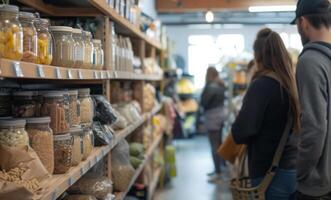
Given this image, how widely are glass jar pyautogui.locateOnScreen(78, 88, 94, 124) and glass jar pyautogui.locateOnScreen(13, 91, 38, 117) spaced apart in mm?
451

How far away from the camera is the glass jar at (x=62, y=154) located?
1.92m

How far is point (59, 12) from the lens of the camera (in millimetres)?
2740

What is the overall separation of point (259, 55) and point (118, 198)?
4.44 ft

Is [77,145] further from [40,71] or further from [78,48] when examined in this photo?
[40,71]

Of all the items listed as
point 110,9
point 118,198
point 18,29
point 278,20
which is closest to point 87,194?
point 118,198

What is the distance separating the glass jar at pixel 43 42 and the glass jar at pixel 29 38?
69 millimetres

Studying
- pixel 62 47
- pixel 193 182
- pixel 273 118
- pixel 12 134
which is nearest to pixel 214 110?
pixel 193 182

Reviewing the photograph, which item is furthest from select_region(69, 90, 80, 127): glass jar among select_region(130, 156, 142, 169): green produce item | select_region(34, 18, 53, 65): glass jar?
select_region(130, 156, 142, 169): green produce item

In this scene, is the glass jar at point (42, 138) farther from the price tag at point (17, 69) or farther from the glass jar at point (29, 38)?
the price tag at point (17, 69)

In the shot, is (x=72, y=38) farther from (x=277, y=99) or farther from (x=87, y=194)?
(x=277, y=99)

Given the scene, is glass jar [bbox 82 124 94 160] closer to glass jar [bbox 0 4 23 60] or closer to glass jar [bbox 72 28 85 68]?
glass jar [bbox 72 28 85 68]

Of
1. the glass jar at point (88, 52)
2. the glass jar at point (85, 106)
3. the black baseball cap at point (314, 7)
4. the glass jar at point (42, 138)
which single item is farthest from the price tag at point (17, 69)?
the black baseball cap at point (314, 7)

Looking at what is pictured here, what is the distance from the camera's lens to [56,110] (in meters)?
1.96

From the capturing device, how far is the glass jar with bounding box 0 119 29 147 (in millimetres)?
1579
